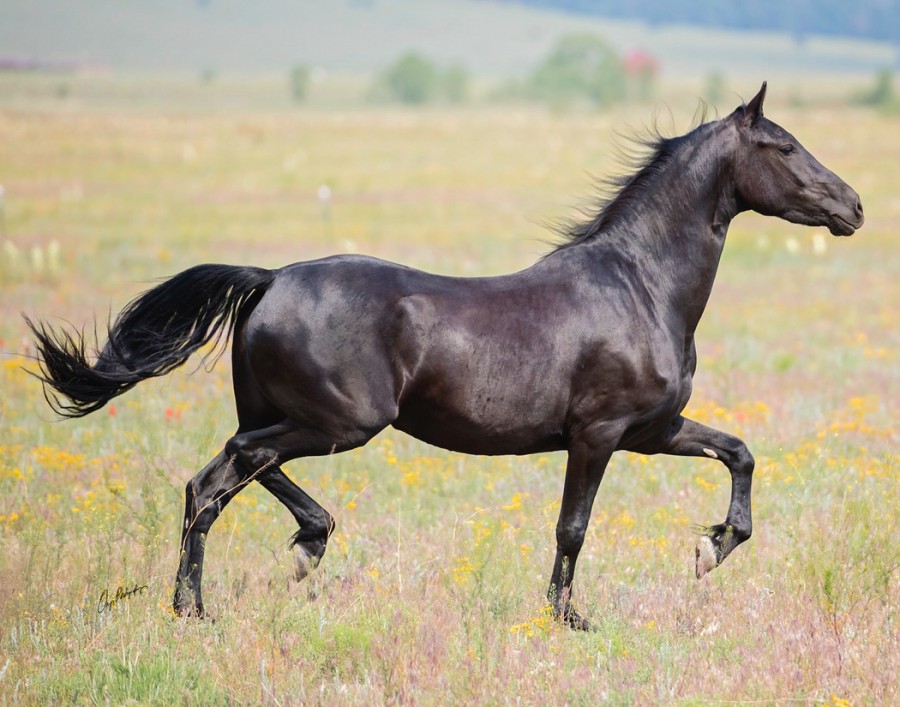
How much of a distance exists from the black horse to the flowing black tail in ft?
0.03

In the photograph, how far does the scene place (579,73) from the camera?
140 metres

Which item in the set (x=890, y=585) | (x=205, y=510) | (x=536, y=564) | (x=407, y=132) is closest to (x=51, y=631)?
(x=205, y=510)

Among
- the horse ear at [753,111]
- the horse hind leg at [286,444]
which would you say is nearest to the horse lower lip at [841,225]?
the horse ear at [753,111]

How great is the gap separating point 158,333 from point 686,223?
288 centimetres

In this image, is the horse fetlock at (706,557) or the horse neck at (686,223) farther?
the horse neck at (686,223)

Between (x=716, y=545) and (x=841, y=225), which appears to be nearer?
(x=716, y=545)

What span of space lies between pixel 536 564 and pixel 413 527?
1.10 m

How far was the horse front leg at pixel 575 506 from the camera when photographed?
5.91 m

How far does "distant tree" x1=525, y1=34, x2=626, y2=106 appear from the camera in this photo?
132 metres

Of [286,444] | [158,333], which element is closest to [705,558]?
[286,444]

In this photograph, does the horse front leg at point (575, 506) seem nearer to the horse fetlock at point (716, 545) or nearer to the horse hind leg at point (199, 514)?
the horse fetlock at point (716, 545)

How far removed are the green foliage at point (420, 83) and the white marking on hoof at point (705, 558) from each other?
136m

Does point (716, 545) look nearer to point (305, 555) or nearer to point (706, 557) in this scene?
point (706, 557)
